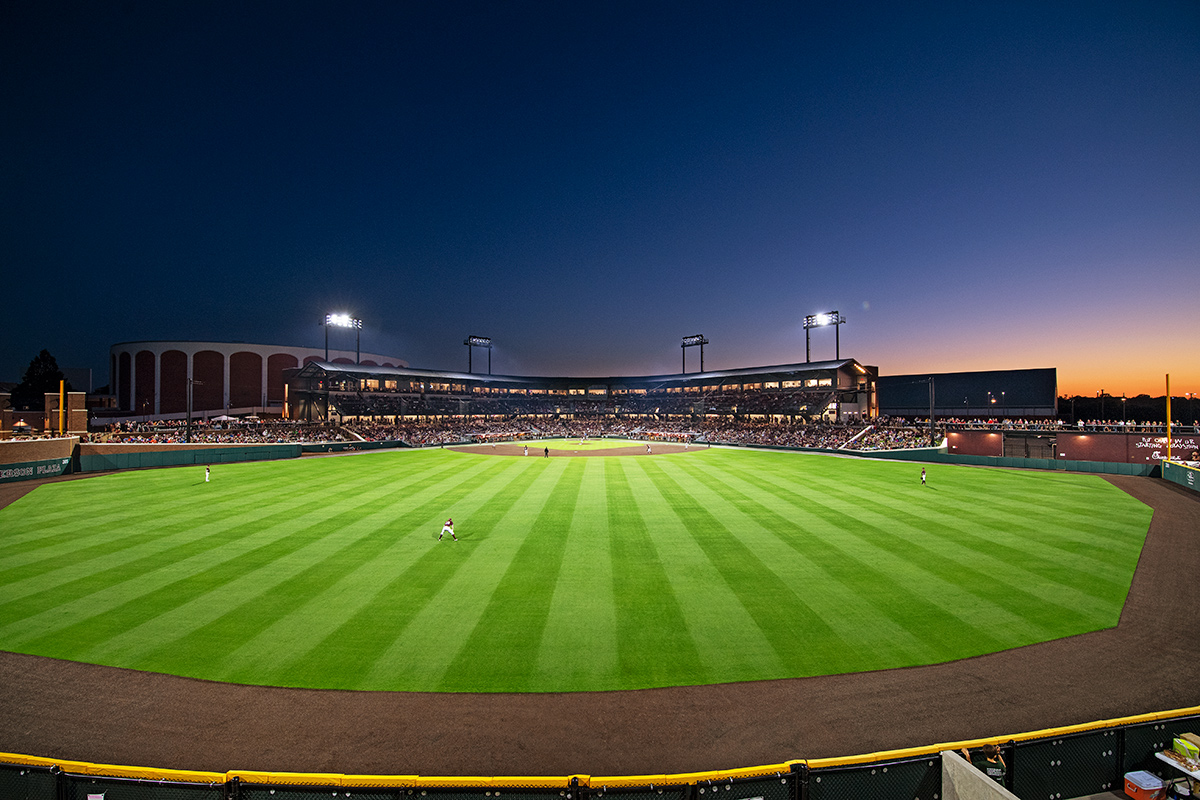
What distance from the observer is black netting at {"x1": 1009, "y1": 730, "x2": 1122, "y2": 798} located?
565cm

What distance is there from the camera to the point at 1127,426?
45.5m

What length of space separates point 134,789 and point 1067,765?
10258mm

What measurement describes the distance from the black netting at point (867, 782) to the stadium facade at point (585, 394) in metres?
68.7

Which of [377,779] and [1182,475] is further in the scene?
[1182,475]

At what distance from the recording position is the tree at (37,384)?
260ft

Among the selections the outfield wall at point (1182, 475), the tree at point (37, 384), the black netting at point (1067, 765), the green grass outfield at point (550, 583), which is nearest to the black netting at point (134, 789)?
the green grass outfield at point (550, 583)

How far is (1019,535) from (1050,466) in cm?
2666

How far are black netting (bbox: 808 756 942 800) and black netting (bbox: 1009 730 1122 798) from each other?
1236mm

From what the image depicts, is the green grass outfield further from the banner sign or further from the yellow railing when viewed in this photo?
the banner sign

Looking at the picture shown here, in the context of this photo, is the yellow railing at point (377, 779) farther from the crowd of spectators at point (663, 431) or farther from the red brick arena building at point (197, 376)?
the red brick arena building at point (197, 376)

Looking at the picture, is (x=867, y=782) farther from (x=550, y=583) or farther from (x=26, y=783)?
(x=550, y=583)

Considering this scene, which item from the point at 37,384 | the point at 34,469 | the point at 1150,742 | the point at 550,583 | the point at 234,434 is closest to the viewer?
the point at 1150,742

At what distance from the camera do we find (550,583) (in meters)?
13.7

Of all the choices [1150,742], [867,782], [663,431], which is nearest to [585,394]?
[663,431]
